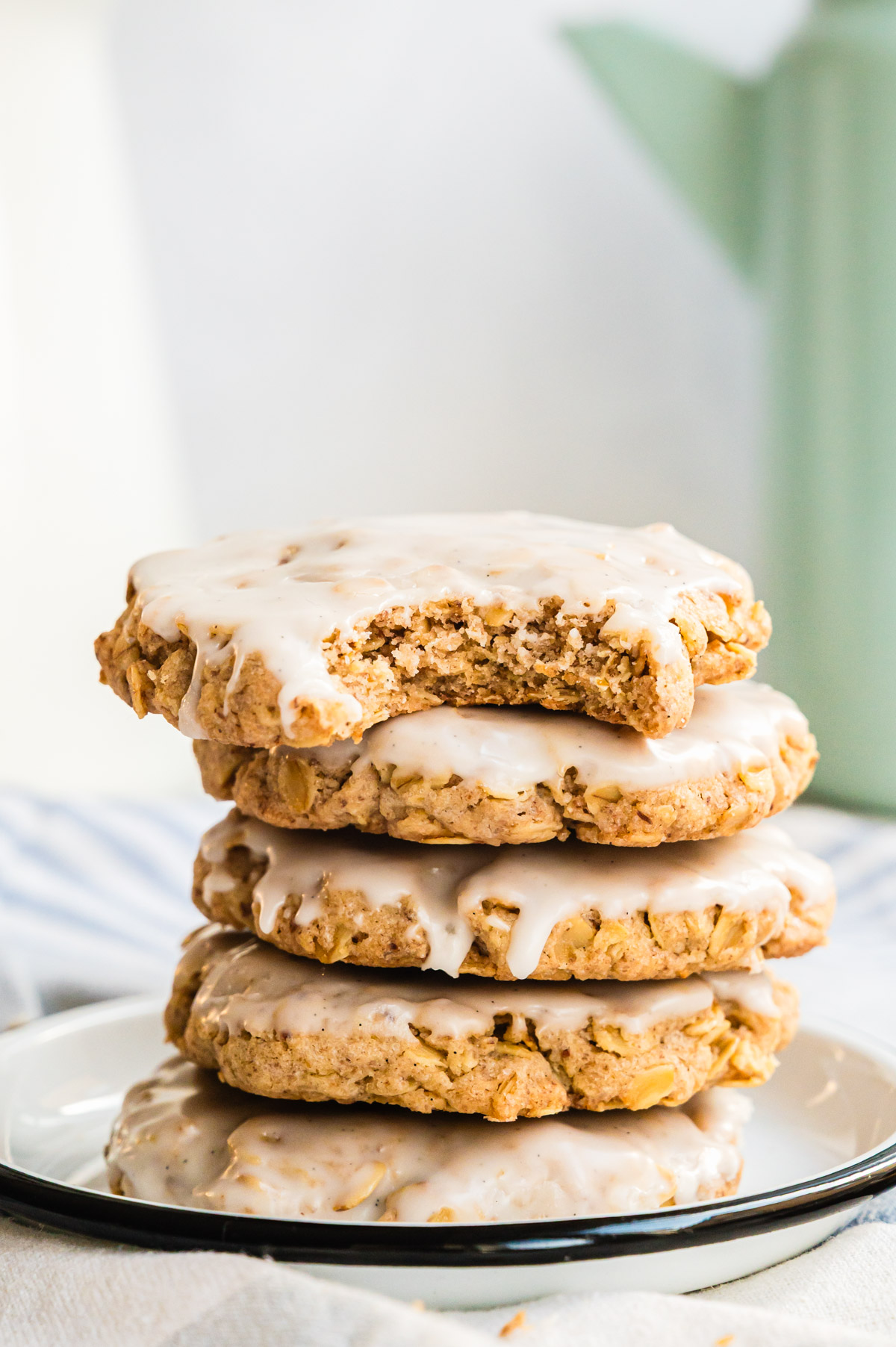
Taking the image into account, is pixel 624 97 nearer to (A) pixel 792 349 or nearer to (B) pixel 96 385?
(A) pixel 792 349

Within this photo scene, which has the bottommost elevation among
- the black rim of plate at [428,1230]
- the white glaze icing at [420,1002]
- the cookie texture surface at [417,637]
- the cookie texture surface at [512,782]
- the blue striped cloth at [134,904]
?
the blue striped cloth at [134,904]

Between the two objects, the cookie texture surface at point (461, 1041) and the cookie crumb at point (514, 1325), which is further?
the cookie texture surface at point (461, 1041)

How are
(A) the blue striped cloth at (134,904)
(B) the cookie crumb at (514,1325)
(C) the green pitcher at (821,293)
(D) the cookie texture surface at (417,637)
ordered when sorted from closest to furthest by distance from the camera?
(B) the cookie crumb at (514,1325), (D) the cookie texture surface at (417,637), (A) the blue striped cloth at (134,904), (C) the green pitcher at (821,293)

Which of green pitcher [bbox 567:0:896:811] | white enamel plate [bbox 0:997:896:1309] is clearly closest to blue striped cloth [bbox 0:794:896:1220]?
green pitcher [bbox 567:0:896:811]

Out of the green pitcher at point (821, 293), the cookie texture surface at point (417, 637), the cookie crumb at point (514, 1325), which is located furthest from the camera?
the green pitcher at point (821, 293)

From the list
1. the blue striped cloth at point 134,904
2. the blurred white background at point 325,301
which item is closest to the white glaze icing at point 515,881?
the blue striped cloth at point 134,904

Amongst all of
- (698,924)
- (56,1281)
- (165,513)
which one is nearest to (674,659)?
(698,924)

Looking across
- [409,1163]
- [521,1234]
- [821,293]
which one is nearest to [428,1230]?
[521,1234]

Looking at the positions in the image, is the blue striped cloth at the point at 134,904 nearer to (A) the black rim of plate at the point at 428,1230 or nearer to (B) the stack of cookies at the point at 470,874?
(B) the stack of cookies at the point at 470,874

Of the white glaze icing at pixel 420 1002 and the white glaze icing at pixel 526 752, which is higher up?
the white glaze icing at pixel 526 752
